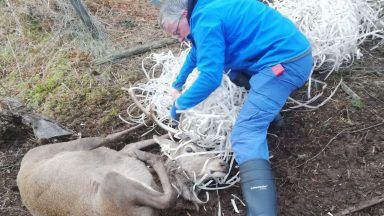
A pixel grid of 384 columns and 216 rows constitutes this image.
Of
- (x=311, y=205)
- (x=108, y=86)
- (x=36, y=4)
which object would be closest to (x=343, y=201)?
(x=311, y=205)

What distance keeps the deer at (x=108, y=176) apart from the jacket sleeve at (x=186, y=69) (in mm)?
540

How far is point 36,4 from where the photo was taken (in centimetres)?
699

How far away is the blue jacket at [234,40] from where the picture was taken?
375 cm

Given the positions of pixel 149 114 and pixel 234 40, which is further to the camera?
pixel 149 114

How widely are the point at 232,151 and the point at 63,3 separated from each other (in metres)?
3.70

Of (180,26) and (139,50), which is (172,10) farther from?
(139,50)

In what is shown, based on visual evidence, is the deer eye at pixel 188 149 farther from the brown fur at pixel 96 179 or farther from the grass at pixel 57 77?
the grass at pixel 57 77

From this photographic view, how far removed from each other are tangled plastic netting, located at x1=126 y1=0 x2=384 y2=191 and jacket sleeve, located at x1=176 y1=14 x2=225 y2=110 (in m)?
0.52

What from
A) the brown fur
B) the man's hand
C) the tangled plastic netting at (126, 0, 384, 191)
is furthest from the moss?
the man's hand

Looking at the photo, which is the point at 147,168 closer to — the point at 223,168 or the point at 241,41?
the point at 223,168

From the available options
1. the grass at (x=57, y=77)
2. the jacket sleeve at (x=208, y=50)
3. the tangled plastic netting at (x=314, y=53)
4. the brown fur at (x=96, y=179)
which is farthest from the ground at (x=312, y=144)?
→ the jacket sleeve at (x=208, y=50)

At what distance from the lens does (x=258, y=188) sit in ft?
11.8

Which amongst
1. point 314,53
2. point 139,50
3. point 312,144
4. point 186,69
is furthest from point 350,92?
point 139,50

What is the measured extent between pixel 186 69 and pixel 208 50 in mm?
842
